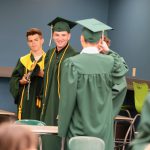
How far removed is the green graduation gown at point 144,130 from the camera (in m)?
2.03

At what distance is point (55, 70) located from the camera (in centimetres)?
562

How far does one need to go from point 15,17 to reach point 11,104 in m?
1.62

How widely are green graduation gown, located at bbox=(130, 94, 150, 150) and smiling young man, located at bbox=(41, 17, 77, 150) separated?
3388 mm

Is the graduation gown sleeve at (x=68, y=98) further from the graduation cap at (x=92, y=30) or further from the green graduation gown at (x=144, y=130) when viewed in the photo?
the green graduation gown at (x=144, y=130)

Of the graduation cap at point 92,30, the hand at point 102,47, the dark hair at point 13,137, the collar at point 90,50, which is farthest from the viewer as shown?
the hand at point 102,47

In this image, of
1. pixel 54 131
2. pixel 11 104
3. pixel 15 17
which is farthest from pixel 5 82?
pixel 54 131

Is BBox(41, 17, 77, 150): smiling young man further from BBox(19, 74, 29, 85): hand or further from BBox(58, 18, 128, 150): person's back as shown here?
BBox(58, 18, 128, 150): person's back

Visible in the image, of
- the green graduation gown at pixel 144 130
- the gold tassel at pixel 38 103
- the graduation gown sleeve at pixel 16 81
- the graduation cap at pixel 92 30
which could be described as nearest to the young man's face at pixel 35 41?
the graduation gown sleeve at pixel 16 81

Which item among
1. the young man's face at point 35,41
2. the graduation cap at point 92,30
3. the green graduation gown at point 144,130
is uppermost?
the graduation cap at point 92,30

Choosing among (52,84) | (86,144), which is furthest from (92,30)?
(52,84)

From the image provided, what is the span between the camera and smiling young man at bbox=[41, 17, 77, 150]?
5.50 meters

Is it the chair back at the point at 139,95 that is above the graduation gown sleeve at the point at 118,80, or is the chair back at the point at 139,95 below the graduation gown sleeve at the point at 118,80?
below

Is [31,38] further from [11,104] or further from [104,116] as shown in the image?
[11,104]

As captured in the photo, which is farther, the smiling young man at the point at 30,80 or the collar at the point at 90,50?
the smiling young man at the point at 30,80
